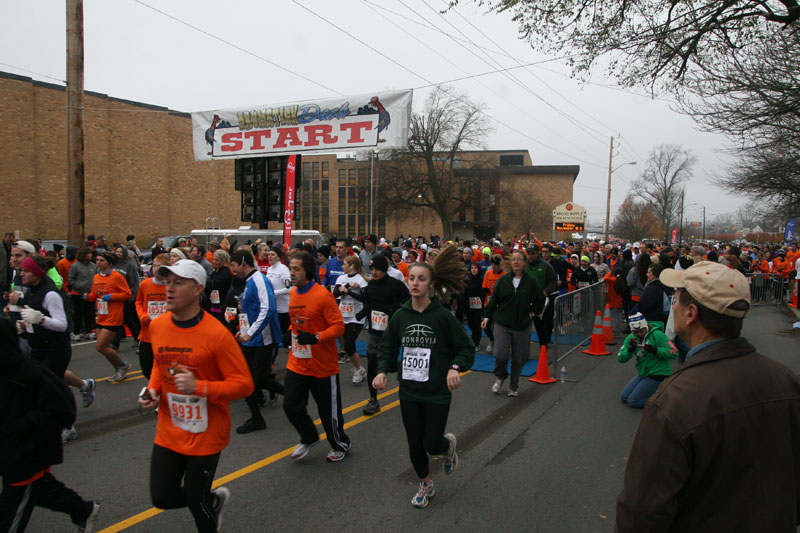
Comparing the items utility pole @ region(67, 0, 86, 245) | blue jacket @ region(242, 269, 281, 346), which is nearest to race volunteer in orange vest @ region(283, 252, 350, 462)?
blue jacket @ region(242, 269, 281, 346)

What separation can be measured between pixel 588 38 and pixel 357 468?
8976 mm

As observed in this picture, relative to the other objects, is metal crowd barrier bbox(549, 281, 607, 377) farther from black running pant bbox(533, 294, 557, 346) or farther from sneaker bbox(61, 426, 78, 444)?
sneaker bbox(61, 426, 78, 444)

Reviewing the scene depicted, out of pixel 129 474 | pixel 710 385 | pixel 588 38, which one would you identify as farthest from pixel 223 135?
pixel 710 385

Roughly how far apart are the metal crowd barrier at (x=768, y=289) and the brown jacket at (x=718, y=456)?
2054 centimetres

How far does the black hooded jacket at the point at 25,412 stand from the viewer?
9.73 ft

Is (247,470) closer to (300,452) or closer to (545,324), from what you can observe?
(300,452)

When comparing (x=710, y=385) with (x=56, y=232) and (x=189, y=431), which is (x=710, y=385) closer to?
(x=189, y=431)

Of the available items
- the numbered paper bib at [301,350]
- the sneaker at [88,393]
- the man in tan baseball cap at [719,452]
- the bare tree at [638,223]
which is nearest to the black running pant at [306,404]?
the numbered paper bib at [301,350]

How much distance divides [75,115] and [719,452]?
1292 centimetres

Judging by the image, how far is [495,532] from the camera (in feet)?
12.3

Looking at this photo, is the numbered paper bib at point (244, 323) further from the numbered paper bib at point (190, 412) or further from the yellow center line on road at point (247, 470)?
the numbered paper bib at point (190, 412)

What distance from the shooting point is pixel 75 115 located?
1105cm

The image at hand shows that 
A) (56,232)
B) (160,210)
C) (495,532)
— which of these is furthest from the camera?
(160,210)

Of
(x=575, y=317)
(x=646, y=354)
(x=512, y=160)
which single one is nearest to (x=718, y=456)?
(x=646, y=354)
